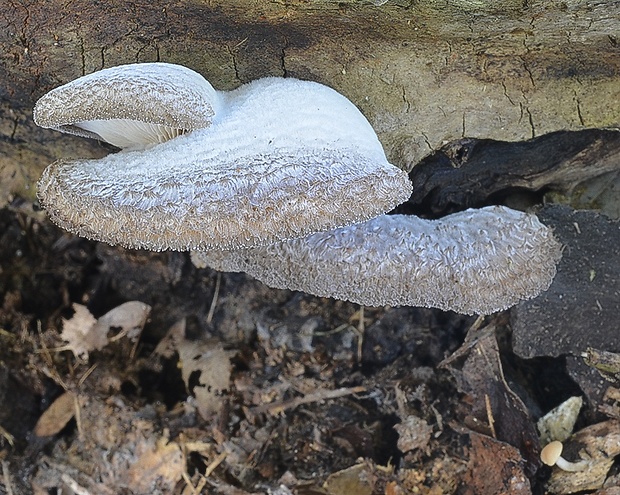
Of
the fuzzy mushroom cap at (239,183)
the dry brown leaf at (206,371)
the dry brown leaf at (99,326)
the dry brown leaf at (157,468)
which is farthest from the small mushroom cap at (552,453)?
the dry brown leaf at (99,326)

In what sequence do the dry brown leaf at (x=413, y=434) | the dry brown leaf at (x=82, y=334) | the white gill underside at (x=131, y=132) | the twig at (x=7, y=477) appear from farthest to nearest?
the dry brown leaf at (x=82, y=334) < the twig at (x=7, y=477) < the dry brown leaf at (x=413, y=434) < the white gill underside at (x=131, y=132)

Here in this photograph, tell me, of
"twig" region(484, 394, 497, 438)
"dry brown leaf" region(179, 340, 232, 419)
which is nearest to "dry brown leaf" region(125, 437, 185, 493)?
"dry brown leaf" region(179, 340, 232, 419)

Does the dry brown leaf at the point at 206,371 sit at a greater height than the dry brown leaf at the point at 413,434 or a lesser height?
lesser

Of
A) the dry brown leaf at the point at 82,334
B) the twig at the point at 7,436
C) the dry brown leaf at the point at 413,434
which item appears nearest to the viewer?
the dry brown leaf at the point at 413,434

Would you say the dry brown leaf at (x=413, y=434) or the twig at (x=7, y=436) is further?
the twig at (x=7, y=436)

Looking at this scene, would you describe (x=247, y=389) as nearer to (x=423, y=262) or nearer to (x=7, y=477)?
(x=7, y=477)

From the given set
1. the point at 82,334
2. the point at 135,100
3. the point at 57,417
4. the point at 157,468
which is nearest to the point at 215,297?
the point at 82,334

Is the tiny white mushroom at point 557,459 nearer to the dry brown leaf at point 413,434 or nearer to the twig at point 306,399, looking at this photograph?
the dry brown leaf at point 413,434
